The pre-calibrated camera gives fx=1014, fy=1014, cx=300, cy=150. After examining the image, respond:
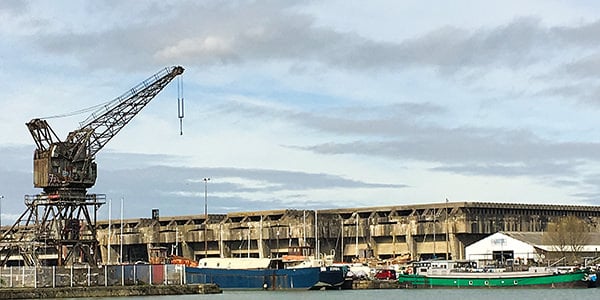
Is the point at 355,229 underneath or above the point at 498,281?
above

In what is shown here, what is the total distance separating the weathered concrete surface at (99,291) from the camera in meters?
77.8

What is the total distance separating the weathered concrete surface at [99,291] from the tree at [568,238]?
65.6 metres

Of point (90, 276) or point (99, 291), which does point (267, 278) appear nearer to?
point (90, 276)

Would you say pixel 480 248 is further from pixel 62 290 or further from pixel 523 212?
pixel 62 290

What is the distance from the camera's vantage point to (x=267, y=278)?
10669 cm

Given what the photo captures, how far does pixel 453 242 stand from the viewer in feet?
491

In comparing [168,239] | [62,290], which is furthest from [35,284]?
[168,239]

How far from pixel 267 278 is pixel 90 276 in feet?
86.7

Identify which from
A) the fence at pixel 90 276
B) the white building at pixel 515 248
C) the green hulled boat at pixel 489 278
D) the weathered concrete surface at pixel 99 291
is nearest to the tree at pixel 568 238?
the white building at pixel 515 248

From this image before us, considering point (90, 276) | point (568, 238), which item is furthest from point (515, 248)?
point (90, 276)

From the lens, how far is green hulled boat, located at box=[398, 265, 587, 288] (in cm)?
10669

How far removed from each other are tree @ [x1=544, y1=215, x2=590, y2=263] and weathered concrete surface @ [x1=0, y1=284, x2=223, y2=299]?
215ft

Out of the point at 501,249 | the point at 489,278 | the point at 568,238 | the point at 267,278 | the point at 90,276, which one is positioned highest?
the point at 568,238

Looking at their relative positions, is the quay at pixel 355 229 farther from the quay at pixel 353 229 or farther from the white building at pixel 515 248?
the white building at pixel 515 248
